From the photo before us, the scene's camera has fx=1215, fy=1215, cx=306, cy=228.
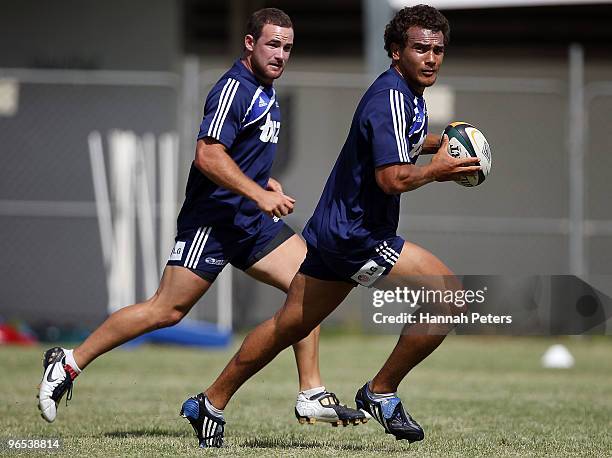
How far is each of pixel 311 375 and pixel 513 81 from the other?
8466mm

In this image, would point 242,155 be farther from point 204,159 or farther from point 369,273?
point 369,273

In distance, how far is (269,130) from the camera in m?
6.76

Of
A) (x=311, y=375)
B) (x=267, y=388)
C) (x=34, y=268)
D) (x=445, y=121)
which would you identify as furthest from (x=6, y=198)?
(x=311, y=375)

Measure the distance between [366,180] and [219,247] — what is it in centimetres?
111

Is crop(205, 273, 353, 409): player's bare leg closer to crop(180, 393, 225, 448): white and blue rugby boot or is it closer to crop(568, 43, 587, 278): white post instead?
crop(180, 393, 225, 448): white and blue rugby boot

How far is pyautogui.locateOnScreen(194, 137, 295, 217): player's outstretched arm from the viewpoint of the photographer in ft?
19.6

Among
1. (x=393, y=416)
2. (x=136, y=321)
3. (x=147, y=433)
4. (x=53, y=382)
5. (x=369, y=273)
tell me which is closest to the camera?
(x=369, y=273)

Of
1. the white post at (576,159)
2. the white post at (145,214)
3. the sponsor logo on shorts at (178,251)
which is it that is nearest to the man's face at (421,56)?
the sponsor logo on shorts at (178,251)

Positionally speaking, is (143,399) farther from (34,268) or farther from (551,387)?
(34,268)

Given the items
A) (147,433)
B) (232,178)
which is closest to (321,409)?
(147,433)

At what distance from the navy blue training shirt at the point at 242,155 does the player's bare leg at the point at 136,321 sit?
0.32 meters

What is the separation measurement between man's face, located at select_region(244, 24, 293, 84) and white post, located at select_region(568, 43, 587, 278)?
8249 millimetres

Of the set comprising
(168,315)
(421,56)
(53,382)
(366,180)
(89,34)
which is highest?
(89,34)

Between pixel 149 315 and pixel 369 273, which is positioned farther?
pixel 149 315
